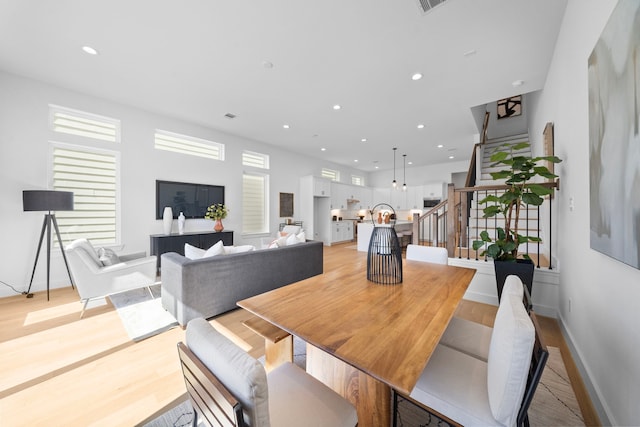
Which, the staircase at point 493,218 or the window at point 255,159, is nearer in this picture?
the staircase at point 493,218

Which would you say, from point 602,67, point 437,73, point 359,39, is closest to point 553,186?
point 602,67

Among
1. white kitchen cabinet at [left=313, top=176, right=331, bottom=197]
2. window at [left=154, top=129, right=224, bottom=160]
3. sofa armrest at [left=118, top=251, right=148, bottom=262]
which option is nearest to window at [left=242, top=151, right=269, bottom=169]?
window at [left=154, top=129, right=224, bottom=160]

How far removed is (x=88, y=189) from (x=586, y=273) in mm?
6229

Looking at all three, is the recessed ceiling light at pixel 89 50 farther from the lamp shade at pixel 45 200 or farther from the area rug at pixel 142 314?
the area rug at pixel 142 314

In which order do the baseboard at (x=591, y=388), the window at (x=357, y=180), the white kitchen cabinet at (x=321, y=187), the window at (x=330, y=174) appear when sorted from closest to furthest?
the baseboard at (x=591, y=388)
the white kitchen cabinet at (x=321, y=187)
the window at (x=330, y=174)
the window at (x=357, y=180)

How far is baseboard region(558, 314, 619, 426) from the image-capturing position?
1.30m

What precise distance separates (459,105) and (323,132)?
277 centimetres

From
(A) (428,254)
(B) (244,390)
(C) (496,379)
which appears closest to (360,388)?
(C) (496,379)

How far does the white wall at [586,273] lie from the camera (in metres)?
1.15

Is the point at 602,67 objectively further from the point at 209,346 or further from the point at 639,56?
the point at 209,346

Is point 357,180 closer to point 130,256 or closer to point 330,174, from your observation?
point 330,174

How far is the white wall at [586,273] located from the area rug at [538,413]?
14 cm

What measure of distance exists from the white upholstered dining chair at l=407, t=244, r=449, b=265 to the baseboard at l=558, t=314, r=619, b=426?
109 cm

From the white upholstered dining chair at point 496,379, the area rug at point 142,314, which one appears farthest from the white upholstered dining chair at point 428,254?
the area rug at point 142,314
